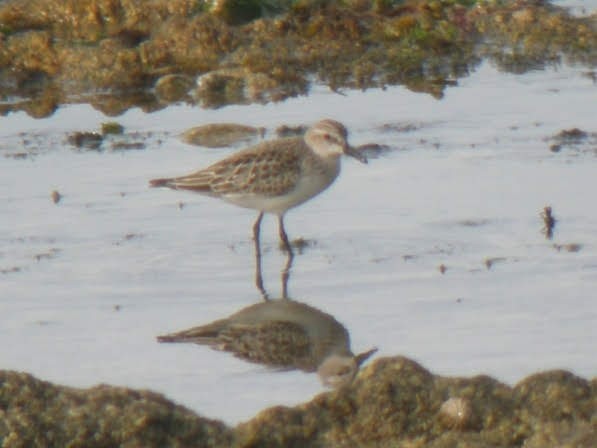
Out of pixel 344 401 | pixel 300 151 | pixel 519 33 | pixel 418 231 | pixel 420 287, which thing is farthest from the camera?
pixel 519 33

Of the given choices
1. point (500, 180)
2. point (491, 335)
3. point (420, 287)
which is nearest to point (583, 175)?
point (500, 180)

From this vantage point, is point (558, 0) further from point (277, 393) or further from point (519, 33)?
point (277, 393)

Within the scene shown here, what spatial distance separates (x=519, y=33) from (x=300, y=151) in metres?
4.88

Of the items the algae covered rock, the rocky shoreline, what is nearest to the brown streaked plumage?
the rocky shoreline

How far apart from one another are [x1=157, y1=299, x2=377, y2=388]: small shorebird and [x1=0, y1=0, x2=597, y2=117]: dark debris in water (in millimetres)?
5322

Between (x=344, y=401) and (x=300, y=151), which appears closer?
(x=344, y=401)

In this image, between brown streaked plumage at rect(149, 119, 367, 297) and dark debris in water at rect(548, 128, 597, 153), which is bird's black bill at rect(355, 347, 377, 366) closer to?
brown streaked plumage at rect(149, 119, 367, 297)

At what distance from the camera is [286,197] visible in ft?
34.7

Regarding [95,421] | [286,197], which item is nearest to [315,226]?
[286,197]

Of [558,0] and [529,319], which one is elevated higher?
[558,0]

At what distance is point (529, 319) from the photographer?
8344mm

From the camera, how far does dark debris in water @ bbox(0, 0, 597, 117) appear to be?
14.3 meters

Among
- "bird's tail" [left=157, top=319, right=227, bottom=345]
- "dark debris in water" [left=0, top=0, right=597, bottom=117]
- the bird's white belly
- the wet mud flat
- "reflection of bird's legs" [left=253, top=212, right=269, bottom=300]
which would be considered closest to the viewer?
the wet mud flat

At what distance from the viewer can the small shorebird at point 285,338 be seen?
313 inches
